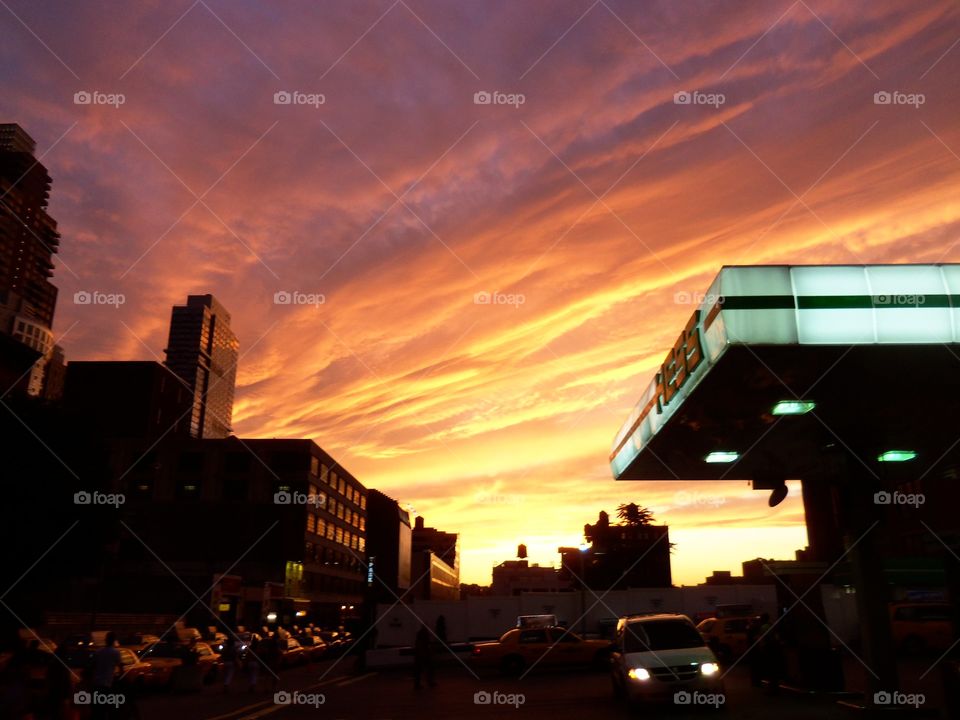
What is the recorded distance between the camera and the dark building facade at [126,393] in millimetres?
105188

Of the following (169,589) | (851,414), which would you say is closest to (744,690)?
(851,414)

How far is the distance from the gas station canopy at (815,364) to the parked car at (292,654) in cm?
2638

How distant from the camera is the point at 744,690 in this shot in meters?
17.6

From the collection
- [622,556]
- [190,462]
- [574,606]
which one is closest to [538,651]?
[574,606]

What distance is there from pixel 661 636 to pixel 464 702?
5.41 meters

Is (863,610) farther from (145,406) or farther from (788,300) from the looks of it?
(145,406)

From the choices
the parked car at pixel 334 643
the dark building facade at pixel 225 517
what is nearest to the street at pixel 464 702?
the parked car at pixel 334 643

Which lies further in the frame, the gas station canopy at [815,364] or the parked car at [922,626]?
the parked car at [922,626]

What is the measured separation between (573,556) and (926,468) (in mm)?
14887

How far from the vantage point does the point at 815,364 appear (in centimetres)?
1110

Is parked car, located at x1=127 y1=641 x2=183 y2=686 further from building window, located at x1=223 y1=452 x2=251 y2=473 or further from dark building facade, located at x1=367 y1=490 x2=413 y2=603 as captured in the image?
dark building facade, located at x1=367 y1=490 x2=413 y2=603

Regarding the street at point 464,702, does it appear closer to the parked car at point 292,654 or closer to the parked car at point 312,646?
the parked car at point 292,654

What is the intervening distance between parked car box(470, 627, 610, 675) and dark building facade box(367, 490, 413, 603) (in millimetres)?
95956

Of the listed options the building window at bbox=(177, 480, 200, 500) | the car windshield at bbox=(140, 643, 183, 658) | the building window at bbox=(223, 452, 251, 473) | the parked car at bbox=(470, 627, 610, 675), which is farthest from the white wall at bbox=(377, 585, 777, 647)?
the building window at bbox=(177, 480, 200, 500)
